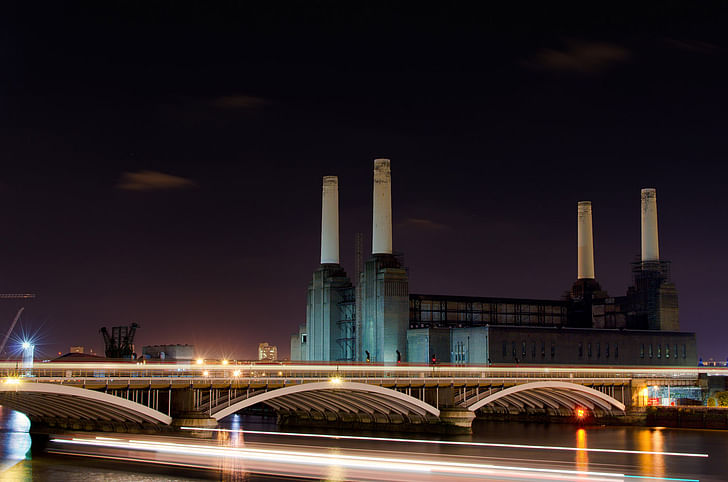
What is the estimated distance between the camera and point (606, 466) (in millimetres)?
65062

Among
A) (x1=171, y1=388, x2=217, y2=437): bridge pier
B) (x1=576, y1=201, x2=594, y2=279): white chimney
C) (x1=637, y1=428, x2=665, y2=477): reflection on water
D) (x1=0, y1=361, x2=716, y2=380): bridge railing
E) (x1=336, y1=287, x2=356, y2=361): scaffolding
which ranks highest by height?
(x1=576, y1=201, x2=594, y2=279): white chimney

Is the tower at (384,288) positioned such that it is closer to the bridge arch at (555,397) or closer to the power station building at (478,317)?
the power station building at (478,317)

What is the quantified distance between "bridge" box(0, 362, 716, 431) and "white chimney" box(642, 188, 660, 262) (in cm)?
3328

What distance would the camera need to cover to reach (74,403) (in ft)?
240

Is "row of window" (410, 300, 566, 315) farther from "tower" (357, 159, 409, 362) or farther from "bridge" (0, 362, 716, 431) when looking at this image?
"bridge" (0, 362, 716, 431)

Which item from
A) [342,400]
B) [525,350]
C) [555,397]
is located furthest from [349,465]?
[525,350]

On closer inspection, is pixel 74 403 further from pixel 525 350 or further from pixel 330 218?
pixel 525 350

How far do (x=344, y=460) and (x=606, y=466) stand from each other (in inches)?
976

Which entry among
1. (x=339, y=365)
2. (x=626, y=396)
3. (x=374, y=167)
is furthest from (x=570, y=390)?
(x=374, y=167)

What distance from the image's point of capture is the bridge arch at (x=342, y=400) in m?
81.0

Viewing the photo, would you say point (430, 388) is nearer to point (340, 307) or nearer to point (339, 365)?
point (339, 365)

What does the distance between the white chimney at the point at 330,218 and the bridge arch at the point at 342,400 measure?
48.4m

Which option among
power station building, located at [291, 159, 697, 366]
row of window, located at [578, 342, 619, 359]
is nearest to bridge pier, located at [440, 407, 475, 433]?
power station building, located at [291, 159, 697, 366]

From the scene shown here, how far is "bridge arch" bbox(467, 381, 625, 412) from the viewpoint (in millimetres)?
100125
